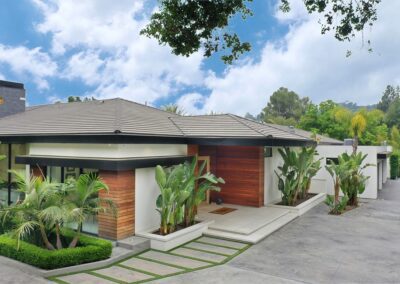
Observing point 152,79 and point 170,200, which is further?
point 152,79

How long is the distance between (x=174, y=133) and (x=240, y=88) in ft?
106

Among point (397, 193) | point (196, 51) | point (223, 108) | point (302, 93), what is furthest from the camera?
point (302, 93)

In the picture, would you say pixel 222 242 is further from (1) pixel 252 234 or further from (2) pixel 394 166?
(2) pixel 394 166

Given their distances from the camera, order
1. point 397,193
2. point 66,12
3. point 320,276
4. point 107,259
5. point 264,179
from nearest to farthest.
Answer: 1. point 320,276
2. point 107,259
3. point 264,179
4. point 66,12
5. point 397,193

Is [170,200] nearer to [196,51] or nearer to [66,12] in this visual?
[196,51]

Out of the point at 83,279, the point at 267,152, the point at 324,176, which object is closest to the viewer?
the point at 83,279

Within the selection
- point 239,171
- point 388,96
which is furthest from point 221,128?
point 388,96

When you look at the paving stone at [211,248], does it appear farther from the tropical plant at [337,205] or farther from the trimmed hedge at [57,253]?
the tropical plant at [337,205]

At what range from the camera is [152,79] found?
1667 inches

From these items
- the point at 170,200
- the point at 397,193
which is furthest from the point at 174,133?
the point at 397,193

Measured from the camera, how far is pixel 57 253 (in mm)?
8031

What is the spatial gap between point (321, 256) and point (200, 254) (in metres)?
3.29

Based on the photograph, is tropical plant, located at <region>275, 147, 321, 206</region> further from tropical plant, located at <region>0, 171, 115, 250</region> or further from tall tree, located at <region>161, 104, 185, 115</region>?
tall tree, located at <region>161, 104, 185, 115</region>

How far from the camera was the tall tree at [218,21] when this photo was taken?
8219 millimetres
